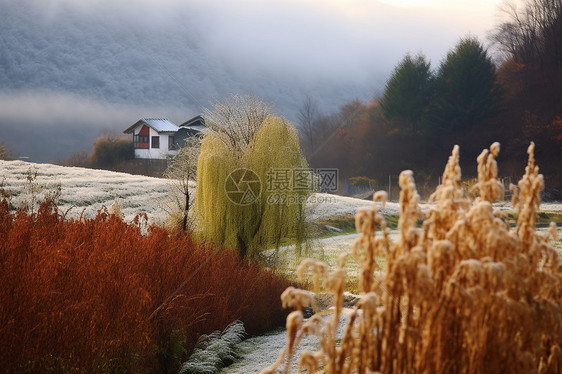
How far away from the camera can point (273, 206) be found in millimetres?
12359

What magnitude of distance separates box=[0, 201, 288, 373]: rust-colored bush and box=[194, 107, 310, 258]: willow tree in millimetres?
3743

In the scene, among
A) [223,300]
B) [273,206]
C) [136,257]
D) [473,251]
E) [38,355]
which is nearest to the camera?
[473,251]

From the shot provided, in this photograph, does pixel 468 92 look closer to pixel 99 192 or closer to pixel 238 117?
pixel 99 192

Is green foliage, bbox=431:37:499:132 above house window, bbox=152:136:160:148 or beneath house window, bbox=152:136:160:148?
above

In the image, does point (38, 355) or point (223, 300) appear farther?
point (223, 300)

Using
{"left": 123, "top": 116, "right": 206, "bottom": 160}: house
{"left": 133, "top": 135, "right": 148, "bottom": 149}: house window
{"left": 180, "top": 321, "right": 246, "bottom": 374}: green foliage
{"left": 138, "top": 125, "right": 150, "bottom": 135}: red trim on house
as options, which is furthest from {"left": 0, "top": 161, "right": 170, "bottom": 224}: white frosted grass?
{"left": 138, "top": 125, "right": 150, "bottom": 135}: red trim on house

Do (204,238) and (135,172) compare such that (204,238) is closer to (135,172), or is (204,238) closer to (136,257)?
(136,257)

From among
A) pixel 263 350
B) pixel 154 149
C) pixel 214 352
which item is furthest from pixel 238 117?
pixel 154 149

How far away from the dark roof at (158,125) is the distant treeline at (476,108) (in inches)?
867

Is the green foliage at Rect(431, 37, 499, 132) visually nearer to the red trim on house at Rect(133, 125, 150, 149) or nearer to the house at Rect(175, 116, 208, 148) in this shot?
the house at Rect(175, 116, 208, 148)

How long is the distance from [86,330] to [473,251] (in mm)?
3803

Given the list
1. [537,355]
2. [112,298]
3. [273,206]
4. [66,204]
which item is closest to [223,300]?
[112,298]

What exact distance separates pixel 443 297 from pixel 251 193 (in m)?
9.86

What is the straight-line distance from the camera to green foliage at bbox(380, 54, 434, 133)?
41.8 metres
